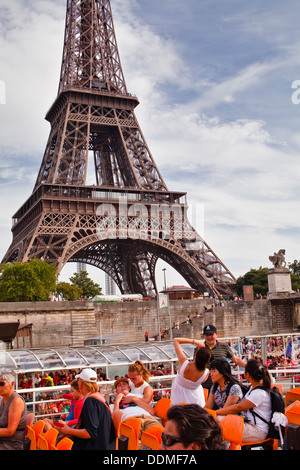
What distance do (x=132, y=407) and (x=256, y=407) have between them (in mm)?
1426

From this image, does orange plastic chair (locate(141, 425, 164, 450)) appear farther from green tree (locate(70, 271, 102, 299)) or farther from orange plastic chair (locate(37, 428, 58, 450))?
green tree (locate(70, 271, 102, 299))

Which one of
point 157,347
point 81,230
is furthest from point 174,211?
point 157,347

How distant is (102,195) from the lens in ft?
152

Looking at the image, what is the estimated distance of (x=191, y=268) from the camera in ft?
147

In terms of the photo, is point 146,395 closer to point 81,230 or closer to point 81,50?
point 81,230

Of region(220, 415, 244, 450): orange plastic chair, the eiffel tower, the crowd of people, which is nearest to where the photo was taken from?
region(220, 415, 244, 450): orange plastic chair

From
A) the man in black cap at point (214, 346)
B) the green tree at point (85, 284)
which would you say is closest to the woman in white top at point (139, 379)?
the man in black cap at point (214, 346)

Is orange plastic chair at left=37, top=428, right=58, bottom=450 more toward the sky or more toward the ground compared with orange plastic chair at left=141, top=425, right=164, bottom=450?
more toward the ground

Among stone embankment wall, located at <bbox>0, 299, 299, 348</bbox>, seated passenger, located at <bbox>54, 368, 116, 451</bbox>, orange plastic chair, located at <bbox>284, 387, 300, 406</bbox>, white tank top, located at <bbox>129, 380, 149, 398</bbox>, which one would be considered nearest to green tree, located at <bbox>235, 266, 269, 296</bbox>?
stone embankment wall, located at <bbox>0, 299, 299, 348</bbox>

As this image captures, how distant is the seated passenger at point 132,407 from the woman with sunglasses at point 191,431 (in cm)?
238

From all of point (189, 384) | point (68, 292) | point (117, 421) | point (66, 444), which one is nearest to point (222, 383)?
point (189, 384)

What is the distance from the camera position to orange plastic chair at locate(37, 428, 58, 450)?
5.23 meters

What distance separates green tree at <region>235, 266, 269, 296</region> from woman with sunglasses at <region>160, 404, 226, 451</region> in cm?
5658

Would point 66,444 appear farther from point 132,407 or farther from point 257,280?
point 257,280
